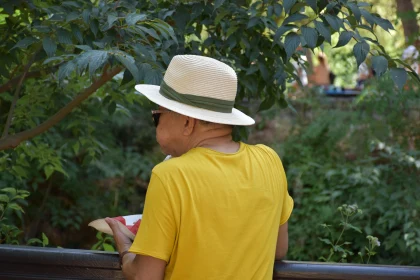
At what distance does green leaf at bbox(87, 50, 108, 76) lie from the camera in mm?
2654

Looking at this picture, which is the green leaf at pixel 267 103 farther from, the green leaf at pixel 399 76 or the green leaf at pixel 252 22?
the green leaf at pixel 399 76

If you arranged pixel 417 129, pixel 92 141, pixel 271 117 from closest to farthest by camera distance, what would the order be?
1. pixel 92 141
2. pixel 417 129
3. pixel 271 117

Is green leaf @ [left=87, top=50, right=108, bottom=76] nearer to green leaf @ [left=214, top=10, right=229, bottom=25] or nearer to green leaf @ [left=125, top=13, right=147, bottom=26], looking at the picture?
green leaf @ [left=125, top=13, right=147, bottom=26]

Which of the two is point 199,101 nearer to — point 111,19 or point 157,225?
point 157,225

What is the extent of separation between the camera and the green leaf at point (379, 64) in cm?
280

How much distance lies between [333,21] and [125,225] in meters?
1.06

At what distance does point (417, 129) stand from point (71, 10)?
4559 mm

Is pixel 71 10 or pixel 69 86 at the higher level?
pixel 71 10

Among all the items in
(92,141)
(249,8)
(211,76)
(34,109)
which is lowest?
(92,141)

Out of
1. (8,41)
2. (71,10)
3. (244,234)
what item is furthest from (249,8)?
(244,234)

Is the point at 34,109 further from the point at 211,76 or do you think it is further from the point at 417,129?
the point at 417,129

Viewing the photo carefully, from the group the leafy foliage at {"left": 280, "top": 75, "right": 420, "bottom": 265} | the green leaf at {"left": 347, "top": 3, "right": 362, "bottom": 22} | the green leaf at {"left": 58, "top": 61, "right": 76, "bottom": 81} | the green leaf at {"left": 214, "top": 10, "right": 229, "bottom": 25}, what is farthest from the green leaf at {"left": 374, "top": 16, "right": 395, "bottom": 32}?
the leafy foliage at {"left": 280, "top": 75, "right": 420, "bottom": 265}

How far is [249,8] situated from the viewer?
3.66 m

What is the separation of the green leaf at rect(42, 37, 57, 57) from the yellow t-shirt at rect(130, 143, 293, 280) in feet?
3.28
